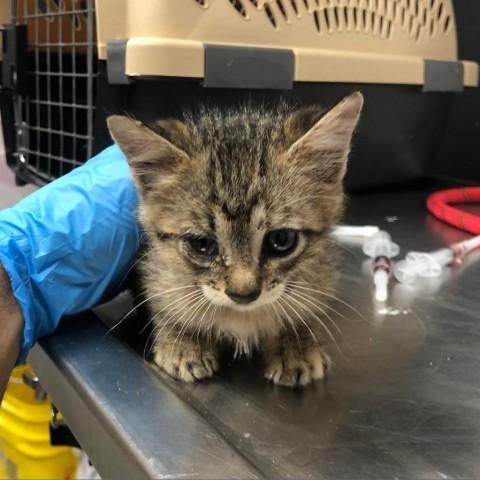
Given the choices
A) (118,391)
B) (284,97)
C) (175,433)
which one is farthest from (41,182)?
(175,433)

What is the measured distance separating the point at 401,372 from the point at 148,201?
0.49 metres

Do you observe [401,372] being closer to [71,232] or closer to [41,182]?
[71,232]

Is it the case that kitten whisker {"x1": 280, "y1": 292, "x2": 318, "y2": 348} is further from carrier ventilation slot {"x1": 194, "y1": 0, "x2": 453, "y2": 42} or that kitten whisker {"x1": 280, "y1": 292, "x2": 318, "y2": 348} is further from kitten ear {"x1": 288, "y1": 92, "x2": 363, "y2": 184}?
carrier ventilation slot {"x1": 194, "y1": 0, "x2": 453, "y2": 42}

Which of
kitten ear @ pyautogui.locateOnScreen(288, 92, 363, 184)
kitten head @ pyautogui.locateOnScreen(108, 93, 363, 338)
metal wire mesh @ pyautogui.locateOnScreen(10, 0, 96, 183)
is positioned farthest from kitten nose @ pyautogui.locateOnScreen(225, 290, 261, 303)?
metal wire mesh @ pyautogui.locateOnScreen(10, 0, 96, 183)

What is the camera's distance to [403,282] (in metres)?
1.21

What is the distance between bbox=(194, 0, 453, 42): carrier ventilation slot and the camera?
1.31 m

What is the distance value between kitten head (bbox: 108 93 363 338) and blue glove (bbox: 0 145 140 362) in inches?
3.3

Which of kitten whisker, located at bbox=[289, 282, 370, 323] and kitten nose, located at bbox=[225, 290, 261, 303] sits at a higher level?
kitten nose, located at bbox=[225, 290, 261, 303]

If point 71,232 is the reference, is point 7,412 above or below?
below

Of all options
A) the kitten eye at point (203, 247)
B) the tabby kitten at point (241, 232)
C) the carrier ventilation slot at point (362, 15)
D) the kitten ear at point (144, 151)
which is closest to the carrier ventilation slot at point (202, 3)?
the carrier ventilation slot at point (362, 15)

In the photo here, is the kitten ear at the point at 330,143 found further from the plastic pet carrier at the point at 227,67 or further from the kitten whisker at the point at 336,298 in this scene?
the plastic pet carrier at the point at 227,67

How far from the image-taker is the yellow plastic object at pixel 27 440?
3.90 ft

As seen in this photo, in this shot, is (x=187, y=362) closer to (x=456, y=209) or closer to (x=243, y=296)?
(x=243, y=296)

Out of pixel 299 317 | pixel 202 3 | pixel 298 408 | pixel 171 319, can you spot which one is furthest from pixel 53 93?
pixel 298 408
